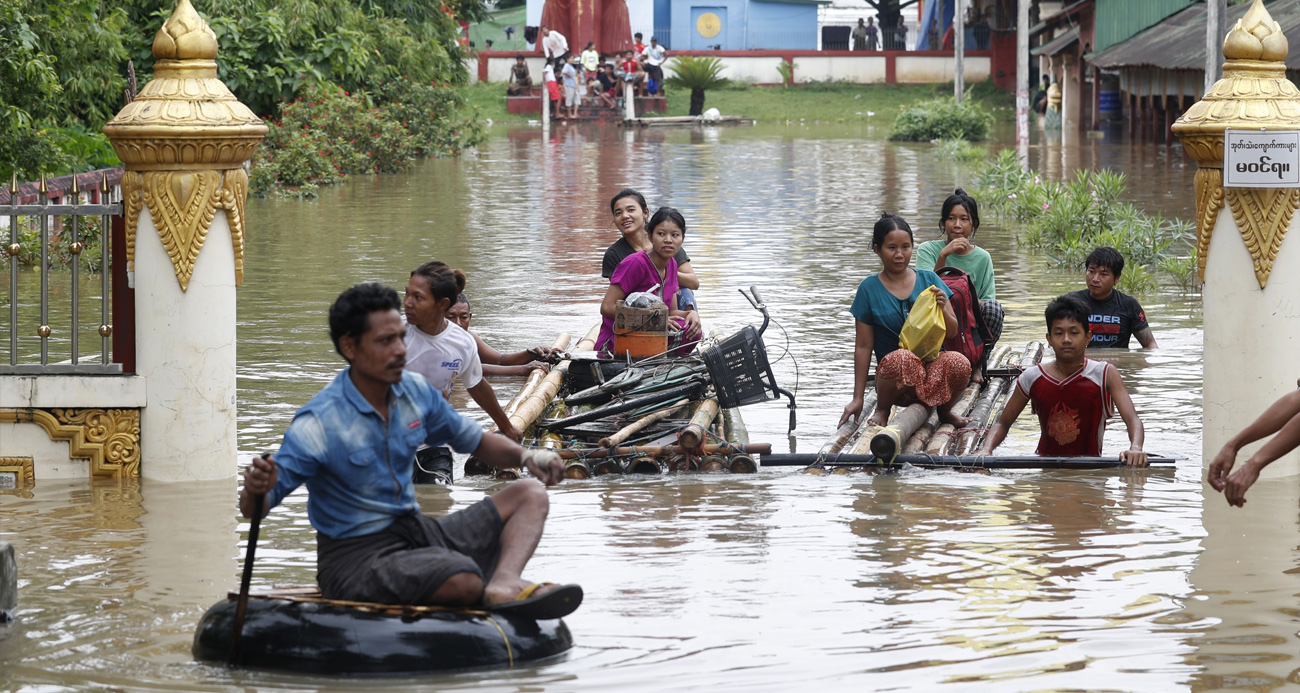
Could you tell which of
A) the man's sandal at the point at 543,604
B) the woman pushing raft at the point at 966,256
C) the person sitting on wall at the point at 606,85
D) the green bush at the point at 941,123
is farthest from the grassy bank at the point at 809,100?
the man's sandal at the point at 543,604

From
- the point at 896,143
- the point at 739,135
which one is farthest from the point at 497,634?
the point at 739,135

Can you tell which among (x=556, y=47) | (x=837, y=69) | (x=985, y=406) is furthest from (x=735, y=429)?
(x=837, y=69)

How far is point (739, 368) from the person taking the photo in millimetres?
8711

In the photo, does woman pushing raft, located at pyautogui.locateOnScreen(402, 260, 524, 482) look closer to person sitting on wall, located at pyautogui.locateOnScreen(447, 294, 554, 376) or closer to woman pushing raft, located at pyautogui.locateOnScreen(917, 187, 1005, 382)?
person sitting on wall, located at pyautogui.locateOnScreen(447, 294, 554, 376)

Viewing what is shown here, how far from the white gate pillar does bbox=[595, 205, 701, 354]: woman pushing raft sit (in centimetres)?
246

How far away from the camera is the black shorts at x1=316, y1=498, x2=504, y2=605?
5.14 metres

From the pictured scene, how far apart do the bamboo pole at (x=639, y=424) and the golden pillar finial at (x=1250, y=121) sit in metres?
2.85

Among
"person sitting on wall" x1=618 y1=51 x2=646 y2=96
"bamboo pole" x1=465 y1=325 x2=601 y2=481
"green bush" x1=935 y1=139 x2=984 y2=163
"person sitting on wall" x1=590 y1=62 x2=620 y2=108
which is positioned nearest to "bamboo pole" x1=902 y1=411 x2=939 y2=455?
"bamboo pole" x1=465 y1=325 x2=601 y2=481

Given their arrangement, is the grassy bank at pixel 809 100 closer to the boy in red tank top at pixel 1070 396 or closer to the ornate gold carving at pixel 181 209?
the boy in red tank top at pixel 1070 396

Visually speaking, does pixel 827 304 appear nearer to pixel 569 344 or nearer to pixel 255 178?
pixel 569 344

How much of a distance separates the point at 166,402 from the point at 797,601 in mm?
3482

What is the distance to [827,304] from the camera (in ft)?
46.4

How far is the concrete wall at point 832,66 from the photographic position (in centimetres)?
5731

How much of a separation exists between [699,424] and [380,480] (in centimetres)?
337
